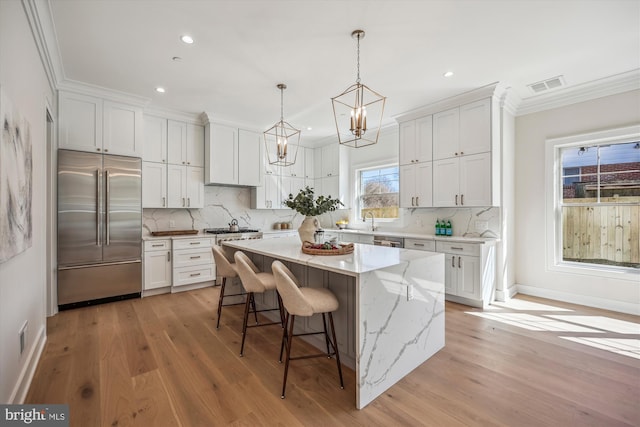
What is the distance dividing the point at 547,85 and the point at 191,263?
5.46 m

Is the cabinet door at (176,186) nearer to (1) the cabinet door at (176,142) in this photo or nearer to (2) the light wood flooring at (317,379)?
(1) the cabinet door at (176,142)

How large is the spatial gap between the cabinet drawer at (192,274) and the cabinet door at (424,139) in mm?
3776

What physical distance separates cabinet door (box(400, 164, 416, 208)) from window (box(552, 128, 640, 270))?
183 centimetres

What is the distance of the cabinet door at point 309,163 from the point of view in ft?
21.3

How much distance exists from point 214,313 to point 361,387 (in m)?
2.30

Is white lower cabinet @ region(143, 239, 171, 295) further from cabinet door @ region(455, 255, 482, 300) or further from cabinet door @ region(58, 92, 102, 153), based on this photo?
cabinet door @ region(455, 255, 482, 300)

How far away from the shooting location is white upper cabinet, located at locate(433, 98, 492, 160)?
3.77m

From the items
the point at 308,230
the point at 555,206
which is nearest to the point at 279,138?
the point at 308,230

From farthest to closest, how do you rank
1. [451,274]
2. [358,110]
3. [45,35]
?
[451,274] → [45,35] → [358,110]

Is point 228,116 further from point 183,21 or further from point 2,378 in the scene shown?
point 2,378

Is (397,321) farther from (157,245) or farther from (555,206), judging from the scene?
(157,245)

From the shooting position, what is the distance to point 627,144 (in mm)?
3506

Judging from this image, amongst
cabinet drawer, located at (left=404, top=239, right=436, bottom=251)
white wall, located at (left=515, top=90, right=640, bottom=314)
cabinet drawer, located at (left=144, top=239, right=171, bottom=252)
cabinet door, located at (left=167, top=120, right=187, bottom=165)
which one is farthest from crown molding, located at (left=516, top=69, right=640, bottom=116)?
cabinet drawer, located at (left=144, top=239, right=171, bottom=252)

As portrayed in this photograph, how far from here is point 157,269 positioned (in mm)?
4238
